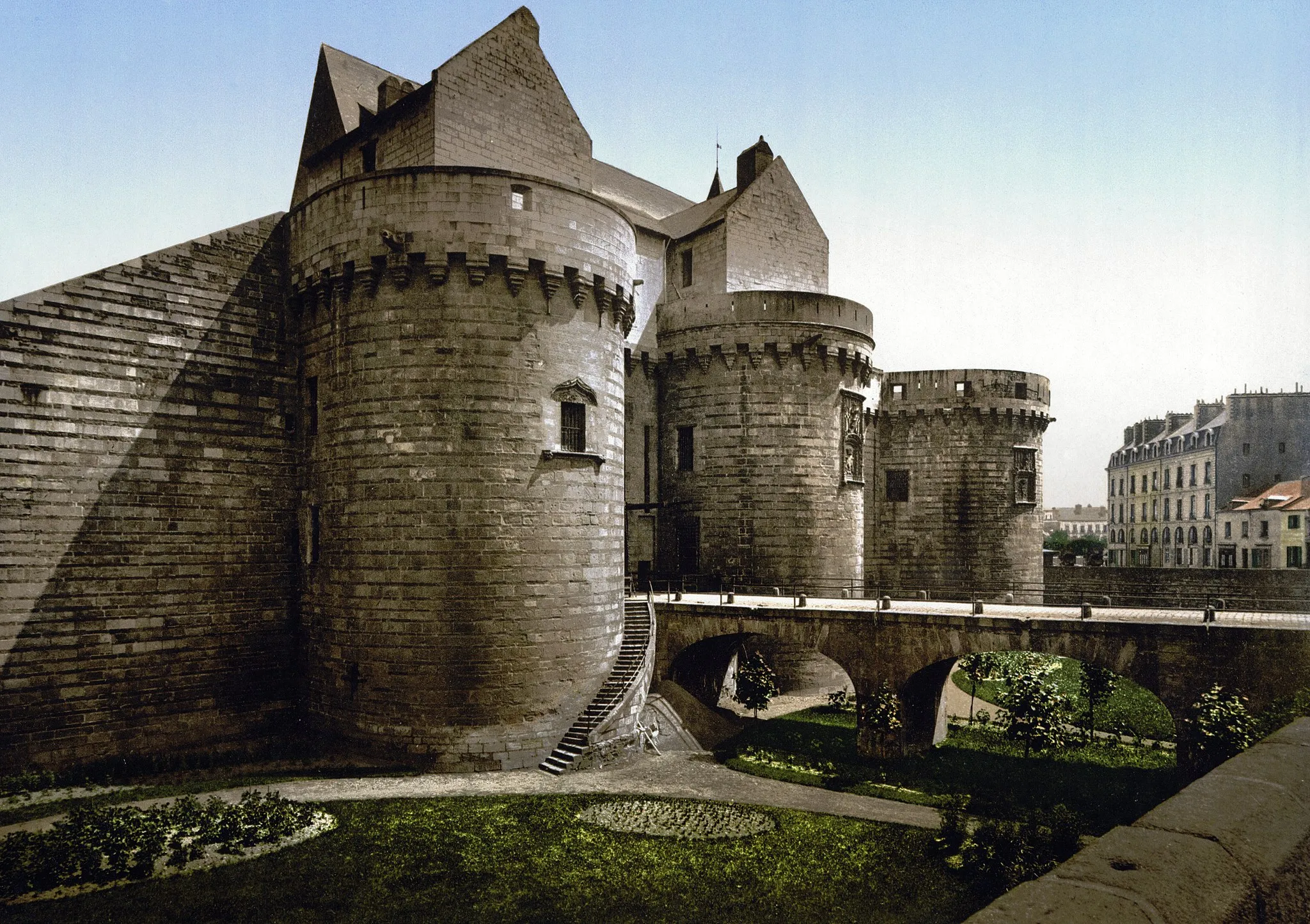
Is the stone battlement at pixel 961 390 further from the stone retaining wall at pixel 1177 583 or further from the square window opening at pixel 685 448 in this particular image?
the square window opening at pixel 685 448

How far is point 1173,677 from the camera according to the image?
17516 mm

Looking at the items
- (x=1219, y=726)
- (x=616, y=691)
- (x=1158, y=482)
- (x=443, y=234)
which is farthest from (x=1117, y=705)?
(x=1158, y=482)

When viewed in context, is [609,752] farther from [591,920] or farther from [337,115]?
[337,115]

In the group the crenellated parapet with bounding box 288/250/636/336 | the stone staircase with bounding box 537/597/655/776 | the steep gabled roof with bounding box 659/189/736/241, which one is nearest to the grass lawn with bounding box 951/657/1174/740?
the stone staircase with bounding box 537/597/655/776

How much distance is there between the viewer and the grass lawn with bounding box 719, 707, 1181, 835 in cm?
1695

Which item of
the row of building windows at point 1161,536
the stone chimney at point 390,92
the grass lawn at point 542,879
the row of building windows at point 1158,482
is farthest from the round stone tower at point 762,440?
the row of building windows at point 1158,482

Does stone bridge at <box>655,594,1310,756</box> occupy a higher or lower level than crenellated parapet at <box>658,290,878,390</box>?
lower

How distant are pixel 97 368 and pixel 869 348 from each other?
915 inches

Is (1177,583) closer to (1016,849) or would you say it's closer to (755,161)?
(755,161)

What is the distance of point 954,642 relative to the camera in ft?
65.3

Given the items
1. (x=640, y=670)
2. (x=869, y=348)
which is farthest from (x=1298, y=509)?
(x=640, y=670)

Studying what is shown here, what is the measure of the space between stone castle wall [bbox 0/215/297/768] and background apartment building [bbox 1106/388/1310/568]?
141 ft

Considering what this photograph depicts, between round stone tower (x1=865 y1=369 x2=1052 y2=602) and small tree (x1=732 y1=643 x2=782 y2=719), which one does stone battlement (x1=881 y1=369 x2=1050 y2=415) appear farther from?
small tree (x1=732 y1=643 x2=782 y2=719)

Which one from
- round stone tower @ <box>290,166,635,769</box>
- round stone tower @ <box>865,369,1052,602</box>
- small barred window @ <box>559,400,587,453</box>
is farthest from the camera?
round stone tower @ <box>865,369,1052,602</box>
